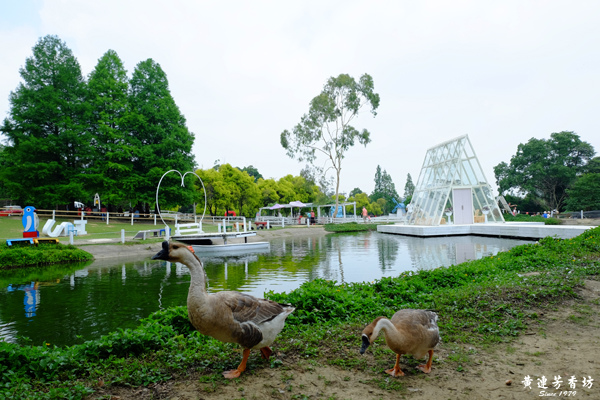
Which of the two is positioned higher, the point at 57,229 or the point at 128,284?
the point at 57,229

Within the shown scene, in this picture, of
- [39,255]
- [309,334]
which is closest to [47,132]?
[39,255]

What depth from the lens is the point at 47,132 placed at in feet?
107

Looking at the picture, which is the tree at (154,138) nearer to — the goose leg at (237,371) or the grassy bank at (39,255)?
the grassy bank at (39,255)

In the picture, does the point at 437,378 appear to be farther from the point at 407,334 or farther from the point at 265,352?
the point at 265,352

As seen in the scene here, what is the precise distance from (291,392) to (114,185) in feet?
111

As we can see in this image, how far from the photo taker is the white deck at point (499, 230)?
18.7 meters

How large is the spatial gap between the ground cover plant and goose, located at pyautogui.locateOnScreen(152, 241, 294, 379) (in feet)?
1.46

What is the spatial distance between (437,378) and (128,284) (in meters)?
10.2

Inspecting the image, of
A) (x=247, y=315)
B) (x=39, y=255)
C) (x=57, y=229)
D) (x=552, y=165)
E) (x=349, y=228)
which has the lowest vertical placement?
(x=349, y=228)

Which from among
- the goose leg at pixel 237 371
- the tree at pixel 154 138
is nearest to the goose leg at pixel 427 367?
the goose leg at pixel 237 371

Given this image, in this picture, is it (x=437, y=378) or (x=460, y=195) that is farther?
(x=460, y=195)

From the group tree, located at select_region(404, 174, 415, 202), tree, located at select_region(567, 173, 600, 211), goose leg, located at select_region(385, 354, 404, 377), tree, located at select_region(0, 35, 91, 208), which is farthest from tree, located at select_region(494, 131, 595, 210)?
tree, located at select_region(0, 35, 91, 208)

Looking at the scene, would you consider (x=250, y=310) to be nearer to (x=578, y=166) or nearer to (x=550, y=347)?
(x=550, y=347)

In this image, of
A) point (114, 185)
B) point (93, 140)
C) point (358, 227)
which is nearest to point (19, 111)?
point (93, 140)
